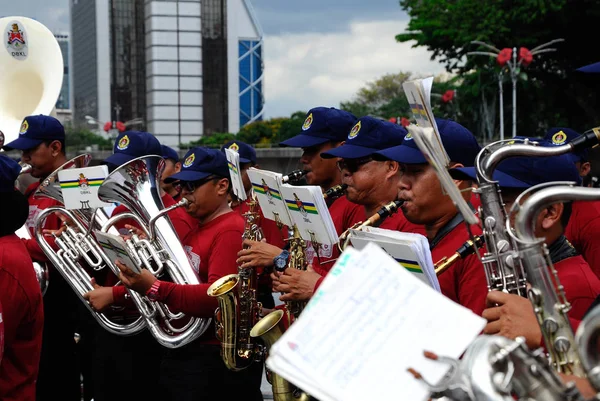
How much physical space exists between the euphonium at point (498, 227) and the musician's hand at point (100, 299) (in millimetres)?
3079

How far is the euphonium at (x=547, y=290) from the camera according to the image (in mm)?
2334

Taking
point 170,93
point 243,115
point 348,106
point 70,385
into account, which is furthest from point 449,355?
point 243,115

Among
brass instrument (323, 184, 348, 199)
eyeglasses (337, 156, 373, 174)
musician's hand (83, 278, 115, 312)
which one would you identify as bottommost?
musician's hand (83, 278, 115, 312)

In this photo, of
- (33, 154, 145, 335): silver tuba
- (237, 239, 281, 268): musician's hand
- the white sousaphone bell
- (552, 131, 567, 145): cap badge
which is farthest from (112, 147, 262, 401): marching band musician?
the white sousaphone bell

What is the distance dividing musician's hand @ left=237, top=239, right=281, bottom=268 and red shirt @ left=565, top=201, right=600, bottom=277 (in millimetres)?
1810

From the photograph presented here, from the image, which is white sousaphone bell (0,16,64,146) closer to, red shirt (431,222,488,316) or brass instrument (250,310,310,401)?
brass instrument (250,310,310,401)

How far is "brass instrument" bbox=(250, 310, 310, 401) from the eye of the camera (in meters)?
4.15

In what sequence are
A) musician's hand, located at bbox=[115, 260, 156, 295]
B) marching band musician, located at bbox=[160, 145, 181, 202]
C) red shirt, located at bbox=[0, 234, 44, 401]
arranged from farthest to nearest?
marching band musician, located at bbox=[160, 145, 181, 202], musician's hand, located at bbox=[115, 260, 156, 295], red shirt, located at bbox=[0, 234, 44, 401]

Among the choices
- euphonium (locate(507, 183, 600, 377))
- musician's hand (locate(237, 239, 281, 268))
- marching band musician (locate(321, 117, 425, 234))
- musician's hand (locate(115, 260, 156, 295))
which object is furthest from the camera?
musician's hand (locate(115, 260, 156, 295))

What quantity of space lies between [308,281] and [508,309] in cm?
139

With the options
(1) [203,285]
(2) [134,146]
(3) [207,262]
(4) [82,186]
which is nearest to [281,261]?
(1) [203,285]

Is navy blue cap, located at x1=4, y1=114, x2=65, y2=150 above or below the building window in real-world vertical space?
above

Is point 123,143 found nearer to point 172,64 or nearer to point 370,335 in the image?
point 370,335

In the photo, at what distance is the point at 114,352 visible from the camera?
5527 millimetres
